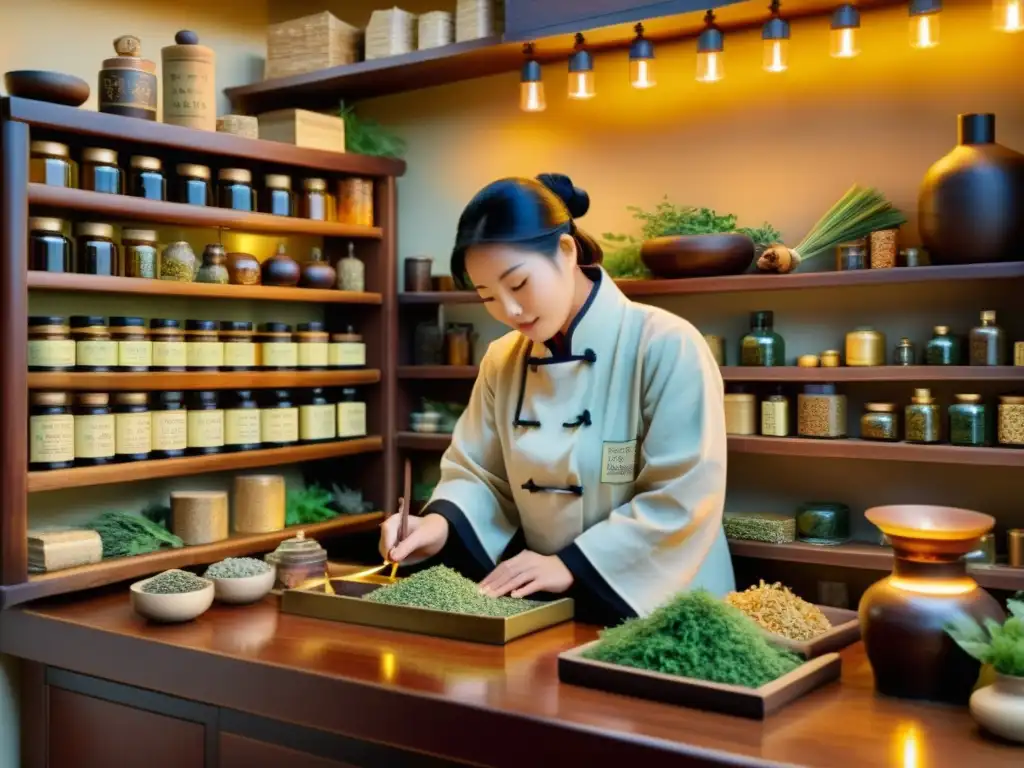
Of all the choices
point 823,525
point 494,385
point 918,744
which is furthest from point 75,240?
point 918,744

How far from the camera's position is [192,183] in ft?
9.95

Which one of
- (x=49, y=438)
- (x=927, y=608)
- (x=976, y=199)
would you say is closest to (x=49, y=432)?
(x=49, y=438)

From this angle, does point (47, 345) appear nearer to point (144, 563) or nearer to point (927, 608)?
point (144, 563)

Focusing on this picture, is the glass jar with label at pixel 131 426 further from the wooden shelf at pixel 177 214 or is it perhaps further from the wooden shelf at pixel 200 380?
the wooden shelf at pixel 177 214

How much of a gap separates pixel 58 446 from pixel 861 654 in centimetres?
192

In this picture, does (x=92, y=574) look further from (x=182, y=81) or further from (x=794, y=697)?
(x=794, y=697)

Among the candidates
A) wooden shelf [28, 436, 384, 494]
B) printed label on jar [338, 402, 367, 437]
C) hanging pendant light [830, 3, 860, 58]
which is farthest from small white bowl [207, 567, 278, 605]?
hanging pendant light [830, 3, 860, 58]

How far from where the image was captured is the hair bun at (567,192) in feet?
8.25

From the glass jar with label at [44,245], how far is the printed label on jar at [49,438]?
0.37m

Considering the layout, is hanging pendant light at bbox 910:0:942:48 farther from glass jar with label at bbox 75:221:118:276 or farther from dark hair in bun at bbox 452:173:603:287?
glass jar with label at bbox 75:221:118:276

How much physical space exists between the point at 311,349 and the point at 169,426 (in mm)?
538

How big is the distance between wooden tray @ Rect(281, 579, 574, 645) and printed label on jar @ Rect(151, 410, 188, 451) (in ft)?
2.18

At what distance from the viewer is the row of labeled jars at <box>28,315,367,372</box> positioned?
2.72 m

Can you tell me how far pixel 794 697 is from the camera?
181 centimetres
